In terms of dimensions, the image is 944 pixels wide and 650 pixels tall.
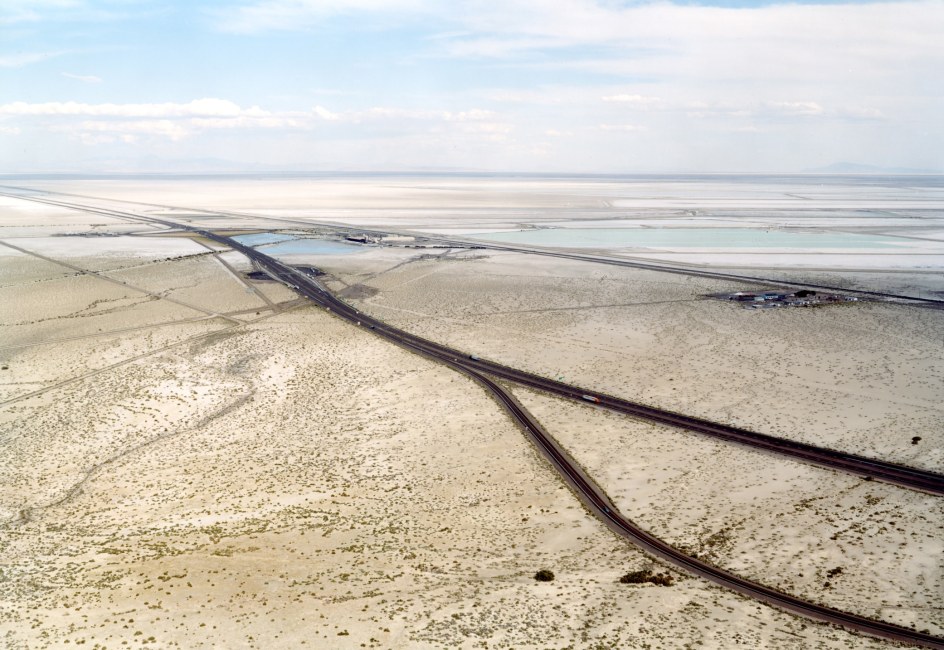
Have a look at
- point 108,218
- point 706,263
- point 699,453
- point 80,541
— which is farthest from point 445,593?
point 108,218

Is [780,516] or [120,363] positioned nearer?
[780,516]

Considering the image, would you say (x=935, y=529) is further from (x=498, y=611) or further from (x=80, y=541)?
(x=80, y=541)

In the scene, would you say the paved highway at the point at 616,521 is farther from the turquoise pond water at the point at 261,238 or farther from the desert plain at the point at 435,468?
the turquoise pond water at the point at 261,238

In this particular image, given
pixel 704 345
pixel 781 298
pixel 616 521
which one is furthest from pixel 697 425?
pixel 781 298

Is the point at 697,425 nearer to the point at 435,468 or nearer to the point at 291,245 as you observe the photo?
the point at 435,468

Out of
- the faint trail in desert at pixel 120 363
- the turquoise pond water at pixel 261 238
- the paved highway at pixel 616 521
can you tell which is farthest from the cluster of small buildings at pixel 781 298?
the turquoise pond water at pixel 261 238
